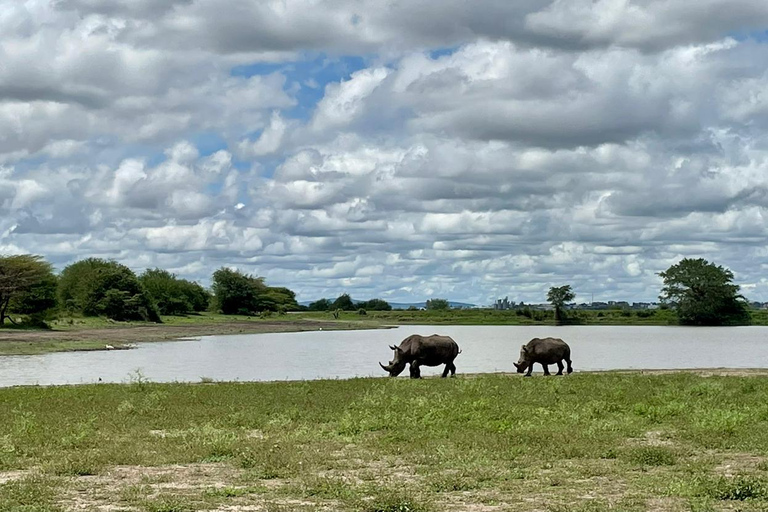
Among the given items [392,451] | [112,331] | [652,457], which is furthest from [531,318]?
[652,457]

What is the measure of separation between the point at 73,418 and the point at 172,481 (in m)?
7.77

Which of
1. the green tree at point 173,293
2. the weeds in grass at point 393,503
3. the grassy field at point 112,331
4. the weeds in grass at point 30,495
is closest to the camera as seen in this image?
the weeds in grass at point 393,503

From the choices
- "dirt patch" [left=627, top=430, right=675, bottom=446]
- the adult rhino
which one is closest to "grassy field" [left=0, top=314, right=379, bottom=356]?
the adult rhino

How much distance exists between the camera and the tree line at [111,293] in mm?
85250

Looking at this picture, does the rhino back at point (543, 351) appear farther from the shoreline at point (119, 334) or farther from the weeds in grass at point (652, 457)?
the shoreline at point (119, 334)

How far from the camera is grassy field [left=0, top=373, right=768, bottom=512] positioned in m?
11.6

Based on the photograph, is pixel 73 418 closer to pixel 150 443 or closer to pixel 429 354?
pixel 150 443

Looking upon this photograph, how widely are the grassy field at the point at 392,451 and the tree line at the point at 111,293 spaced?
64.7 metres

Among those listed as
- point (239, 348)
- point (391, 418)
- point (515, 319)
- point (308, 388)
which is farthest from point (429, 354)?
point (515, 319)

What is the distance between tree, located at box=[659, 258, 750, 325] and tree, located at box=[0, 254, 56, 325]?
77486mm

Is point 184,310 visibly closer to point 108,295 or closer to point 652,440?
point 108,295

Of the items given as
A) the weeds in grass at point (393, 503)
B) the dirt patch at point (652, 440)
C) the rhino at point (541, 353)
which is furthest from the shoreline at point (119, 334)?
the weeds in grass at point (393, 503)

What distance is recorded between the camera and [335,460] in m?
14.6

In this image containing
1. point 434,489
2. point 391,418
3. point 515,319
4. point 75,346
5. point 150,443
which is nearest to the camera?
point 434,489
